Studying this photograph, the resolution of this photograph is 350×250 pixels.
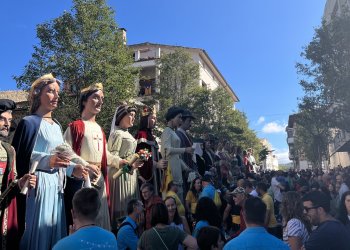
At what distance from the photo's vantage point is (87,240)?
2744mm

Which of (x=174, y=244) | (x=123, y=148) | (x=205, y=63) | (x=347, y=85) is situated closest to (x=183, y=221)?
(x=123, y=148)

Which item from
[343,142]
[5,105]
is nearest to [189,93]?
[343,142]

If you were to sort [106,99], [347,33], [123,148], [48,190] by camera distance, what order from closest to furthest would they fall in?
[48,190] → [123,148] → [106,99] → [347,33]

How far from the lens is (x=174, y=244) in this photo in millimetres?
4234

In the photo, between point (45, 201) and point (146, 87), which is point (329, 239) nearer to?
point (45, 201)

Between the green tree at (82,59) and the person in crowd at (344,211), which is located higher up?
the green tree at (82,59)

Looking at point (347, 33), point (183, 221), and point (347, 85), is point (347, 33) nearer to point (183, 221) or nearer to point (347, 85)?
point (347, 85)

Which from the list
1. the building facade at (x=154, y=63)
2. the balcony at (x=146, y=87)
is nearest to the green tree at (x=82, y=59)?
the building facade at (x=154, y=63)

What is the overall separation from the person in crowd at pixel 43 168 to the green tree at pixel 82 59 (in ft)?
52.5

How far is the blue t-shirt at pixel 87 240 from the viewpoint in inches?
107

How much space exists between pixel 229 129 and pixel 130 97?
41.1 feet

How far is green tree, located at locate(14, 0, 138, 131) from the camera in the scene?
19.8 metres

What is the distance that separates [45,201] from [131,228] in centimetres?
169

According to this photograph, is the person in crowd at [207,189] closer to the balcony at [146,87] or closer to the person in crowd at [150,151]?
the person in crowd at [150,151]
